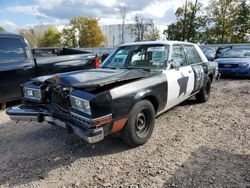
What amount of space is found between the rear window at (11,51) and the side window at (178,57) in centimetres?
383

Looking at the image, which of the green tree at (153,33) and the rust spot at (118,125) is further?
the green tree at (153,33)

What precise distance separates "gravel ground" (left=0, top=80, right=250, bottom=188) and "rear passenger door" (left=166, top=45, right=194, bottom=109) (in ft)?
1.86

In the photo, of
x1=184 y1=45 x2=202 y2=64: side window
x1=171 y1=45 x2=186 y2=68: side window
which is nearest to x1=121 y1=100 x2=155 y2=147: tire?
x1=171 y1=45 x2=186 y2=68: side window

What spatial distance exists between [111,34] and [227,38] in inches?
954

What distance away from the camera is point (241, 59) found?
10180 millimetres

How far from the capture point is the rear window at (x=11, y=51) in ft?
18.4

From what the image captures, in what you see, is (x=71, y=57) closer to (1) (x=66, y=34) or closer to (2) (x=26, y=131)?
(2) (x=26, y=131)

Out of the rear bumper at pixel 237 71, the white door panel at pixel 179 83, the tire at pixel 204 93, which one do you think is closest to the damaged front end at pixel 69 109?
the white door panel at pixel 179 83

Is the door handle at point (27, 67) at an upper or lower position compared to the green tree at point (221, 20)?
lower

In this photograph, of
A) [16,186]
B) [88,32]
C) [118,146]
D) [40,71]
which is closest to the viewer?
[16,186]

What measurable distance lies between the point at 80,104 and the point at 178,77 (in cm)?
218

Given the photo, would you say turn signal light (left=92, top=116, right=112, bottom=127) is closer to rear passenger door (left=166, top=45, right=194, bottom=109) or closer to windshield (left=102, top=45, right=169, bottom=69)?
rear passenger door (left=166, top=45, right=194, bottom=109)

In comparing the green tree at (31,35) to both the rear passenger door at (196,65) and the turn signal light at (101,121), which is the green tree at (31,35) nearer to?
the rear passenger door at (196,65)

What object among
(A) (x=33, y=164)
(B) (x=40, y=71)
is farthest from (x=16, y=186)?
(B) (x=40, y=71)
